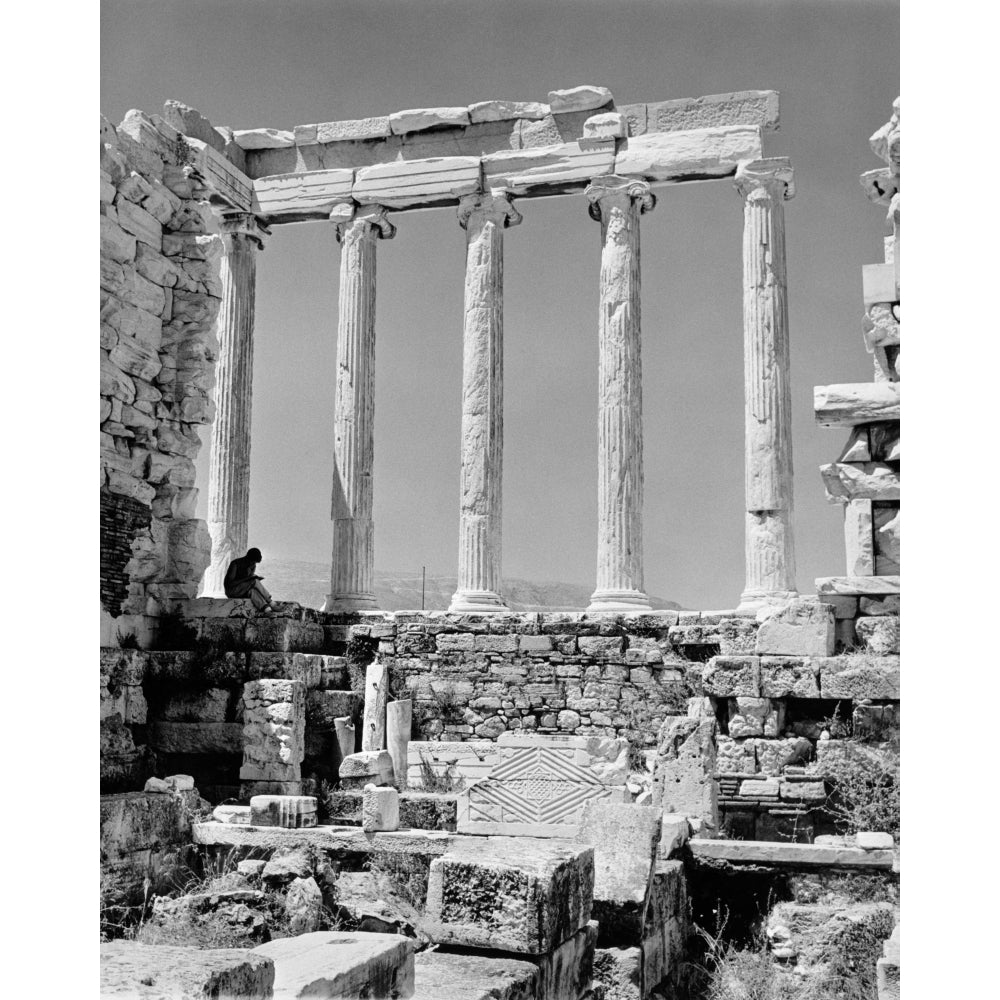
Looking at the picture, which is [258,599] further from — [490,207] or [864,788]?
[864,788]

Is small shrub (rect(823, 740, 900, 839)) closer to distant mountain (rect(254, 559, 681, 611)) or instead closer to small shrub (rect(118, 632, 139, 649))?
small shrub (rect(118, 632, 139, 649))

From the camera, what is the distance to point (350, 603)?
66.7 ft

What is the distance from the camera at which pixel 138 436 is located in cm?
1480

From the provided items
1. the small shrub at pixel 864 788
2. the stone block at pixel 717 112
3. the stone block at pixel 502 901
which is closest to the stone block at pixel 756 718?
the small shrub at pixel 864 788

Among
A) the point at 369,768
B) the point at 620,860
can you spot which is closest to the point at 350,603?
the point at 369,768

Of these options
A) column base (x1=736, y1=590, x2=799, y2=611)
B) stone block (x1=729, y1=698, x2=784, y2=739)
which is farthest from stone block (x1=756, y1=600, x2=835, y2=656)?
column base (x1=736, y1=590, x2=799, y2=611)

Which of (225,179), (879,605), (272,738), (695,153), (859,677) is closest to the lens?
(859,677)

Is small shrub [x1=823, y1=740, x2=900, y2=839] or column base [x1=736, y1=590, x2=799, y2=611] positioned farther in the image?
column base [x1=736, y1=590, x2=799, y2=611]

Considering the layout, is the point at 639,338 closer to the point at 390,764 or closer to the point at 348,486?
the point at 348,486

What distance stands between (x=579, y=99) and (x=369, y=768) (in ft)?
41.0

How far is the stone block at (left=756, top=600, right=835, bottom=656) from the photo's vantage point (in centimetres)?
973

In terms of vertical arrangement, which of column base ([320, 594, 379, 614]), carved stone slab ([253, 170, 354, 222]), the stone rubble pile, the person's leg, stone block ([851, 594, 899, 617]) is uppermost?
carved stone slab ([253, 170, 354, 222])

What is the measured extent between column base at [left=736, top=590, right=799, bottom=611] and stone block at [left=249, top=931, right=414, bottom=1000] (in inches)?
534

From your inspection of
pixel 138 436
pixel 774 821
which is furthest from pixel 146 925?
pixel 138 436
